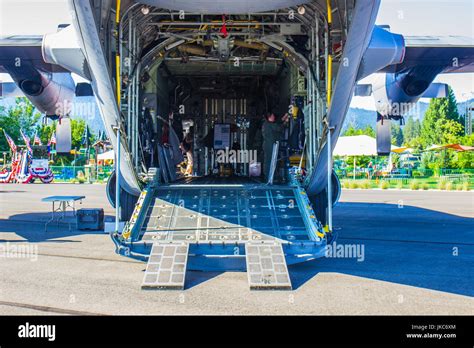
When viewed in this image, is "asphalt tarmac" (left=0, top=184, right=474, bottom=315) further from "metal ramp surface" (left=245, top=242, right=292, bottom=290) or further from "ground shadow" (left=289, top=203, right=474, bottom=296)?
"metal ramp surface" (left=245, top=242, right=292, bottom=290)

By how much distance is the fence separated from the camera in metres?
44.5

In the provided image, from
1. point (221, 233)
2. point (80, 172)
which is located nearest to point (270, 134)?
point (221, 233)

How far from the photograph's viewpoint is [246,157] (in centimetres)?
1688

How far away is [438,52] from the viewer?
11.5 m

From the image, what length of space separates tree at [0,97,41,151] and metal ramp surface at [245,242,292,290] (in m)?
59.3

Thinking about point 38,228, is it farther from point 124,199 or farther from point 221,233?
point 221,233

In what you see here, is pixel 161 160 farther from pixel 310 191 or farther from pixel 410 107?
pixel 410 107

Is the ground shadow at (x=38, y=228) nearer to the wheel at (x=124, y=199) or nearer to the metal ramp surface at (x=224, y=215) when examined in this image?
the wheel at (x=124, y=199)

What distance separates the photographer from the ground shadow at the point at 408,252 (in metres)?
6.60

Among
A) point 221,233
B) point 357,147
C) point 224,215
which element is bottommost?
point 221,233

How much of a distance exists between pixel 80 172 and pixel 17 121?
1021 inches

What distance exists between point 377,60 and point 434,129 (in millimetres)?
68260
